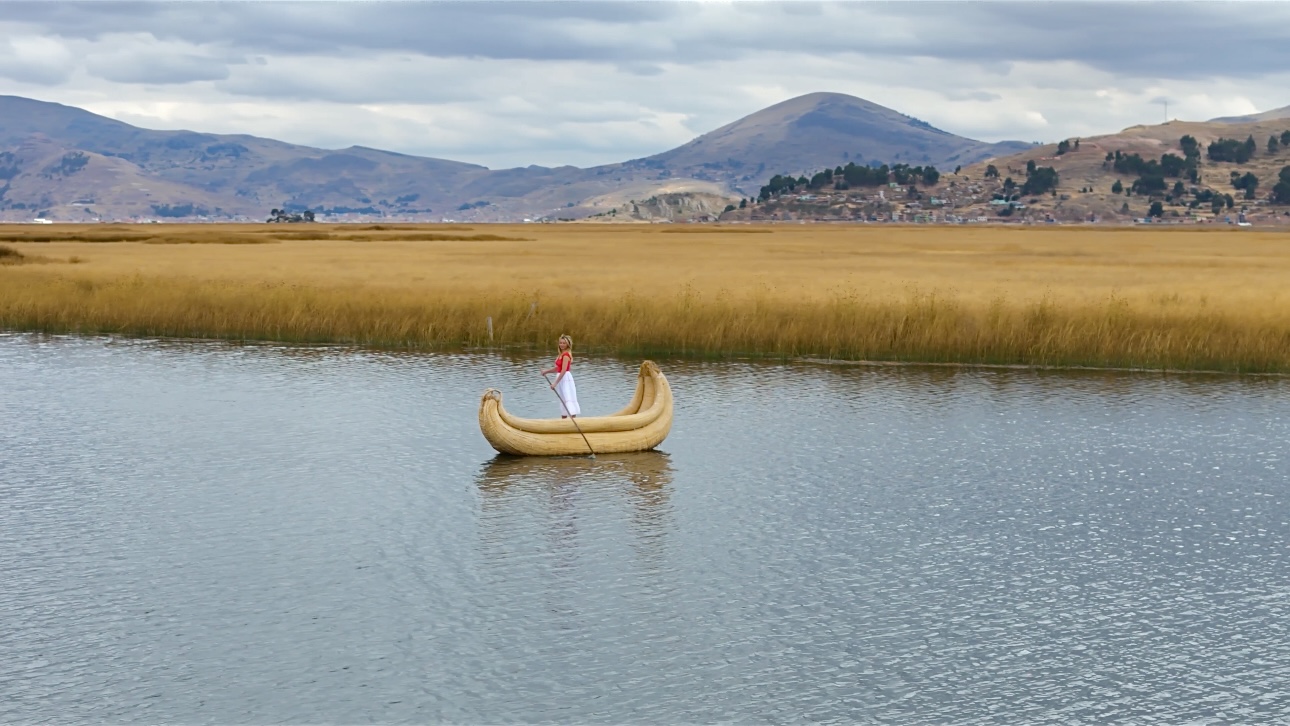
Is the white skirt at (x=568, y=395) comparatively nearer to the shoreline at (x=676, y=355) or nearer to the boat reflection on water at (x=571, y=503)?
the boat reflection on water at (x=571, y=503)

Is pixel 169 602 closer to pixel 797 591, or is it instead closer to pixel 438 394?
pixel 797 591

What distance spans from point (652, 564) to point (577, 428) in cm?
857

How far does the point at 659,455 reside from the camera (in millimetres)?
31250

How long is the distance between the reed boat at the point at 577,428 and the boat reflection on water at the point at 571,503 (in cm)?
24

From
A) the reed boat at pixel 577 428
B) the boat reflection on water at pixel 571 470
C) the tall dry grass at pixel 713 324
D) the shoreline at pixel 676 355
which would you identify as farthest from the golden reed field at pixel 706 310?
the boat reflection on water at pixel 571 470

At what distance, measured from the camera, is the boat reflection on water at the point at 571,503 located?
2319 centimetres

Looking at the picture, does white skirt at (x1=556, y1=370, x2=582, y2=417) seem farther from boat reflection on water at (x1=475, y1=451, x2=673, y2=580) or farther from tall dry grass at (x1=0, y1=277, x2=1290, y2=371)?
tall dry grass at (x1=0, y1=277, x2=1290, y2=371)

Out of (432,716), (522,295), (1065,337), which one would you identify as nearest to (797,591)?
(432,716)

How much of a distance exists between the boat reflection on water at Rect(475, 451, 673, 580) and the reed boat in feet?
0.80

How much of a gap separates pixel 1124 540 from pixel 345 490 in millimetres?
14556

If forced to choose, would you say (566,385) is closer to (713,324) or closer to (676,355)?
(676,355)

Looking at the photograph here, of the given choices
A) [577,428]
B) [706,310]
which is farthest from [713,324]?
[577,428]

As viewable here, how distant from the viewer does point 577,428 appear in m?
30.2

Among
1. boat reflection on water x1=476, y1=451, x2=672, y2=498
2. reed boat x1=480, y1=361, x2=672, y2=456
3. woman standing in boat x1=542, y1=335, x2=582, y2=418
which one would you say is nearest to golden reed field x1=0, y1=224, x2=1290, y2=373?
reed boat x1=480, y1=361, x2=672, y2=456
